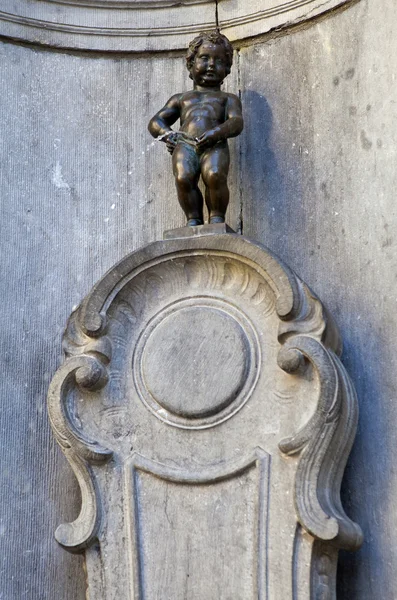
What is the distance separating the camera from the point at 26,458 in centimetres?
395

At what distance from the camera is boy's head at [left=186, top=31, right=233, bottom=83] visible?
13.5 feet

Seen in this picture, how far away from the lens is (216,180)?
396cm

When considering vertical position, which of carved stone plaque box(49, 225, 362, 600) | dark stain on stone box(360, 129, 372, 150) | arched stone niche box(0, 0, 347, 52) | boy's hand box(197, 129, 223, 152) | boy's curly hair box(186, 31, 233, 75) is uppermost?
arched stone niche box(0, 0, 347, 52)

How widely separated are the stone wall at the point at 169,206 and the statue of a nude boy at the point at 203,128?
11.9 inches

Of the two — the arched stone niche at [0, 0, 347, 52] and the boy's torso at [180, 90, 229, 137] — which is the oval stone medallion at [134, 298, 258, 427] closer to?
the boy's torso at [180, 90, 229, 137]

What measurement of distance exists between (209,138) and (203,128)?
3.4 inches

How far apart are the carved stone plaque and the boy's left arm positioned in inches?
12.9

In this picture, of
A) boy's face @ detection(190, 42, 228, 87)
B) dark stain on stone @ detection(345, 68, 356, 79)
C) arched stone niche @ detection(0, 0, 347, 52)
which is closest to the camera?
boy's face @ detection(190, 42, 228, 87)

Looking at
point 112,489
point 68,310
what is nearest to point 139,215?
point 68,310

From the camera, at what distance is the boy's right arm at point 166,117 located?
13.6 ft

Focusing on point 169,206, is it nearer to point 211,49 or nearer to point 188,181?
point 188,181

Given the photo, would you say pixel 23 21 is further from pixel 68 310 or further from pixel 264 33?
pixel 68 310

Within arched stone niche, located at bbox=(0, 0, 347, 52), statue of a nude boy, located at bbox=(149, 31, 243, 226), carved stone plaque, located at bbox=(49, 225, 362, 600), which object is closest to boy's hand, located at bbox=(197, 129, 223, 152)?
statue of a nude boy, located at bbox=(149, 31, 243, 226)

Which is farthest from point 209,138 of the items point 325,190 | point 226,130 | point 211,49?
point 325,190
